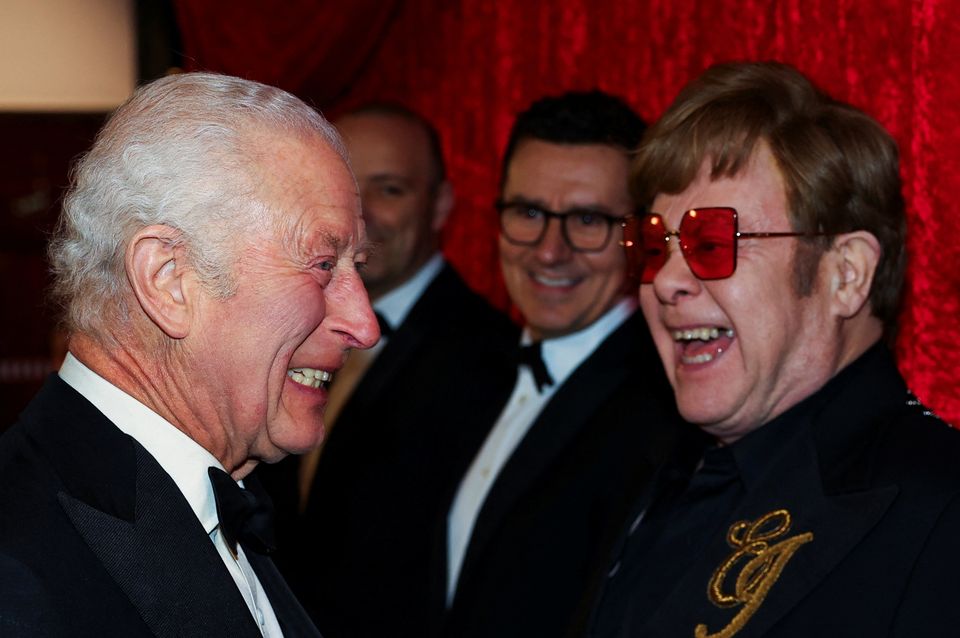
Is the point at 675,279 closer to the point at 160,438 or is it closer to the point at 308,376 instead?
the point at 308,376

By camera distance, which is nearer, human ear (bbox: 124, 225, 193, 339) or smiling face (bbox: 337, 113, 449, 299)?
human ear (bbox: 124, 225, 193, 339)

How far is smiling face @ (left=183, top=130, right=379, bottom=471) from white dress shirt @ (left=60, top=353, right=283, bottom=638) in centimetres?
5

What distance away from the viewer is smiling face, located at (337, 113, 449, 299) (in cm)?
363

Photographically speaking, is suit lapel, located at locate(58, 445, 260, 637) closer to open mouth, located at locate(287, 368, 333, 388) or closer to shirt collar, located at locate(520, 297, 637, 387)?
open mouth, located at locate(287, 368, 333, 388)

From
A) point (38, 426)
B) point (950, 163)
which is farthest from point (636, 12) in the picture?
point (38, 426)

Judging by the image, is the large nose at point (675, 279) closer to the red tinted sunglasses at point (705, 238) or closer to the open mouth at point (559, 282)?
the red tinted sunglasses at point (705, 238)

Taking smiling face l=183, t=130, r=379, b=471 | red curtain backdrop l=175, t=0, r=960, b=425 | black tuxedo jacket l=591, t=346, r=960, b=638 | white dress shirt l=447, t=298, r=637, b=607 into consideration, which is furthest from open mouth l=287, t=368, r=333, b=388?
white dress shirt l=447, t=298, r=637, b=607

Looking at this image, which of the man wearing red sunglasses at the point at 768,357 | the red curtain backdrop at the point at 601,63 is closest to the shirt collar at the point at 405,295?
the red curtain backdrop at the point at 601,63

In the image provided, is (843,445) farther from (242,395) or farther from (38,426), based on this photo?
(38,426)

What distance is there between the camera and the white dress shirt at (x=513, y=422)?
9.21ft

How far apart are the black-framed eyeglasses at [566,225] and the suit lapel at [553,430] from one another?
0.31m

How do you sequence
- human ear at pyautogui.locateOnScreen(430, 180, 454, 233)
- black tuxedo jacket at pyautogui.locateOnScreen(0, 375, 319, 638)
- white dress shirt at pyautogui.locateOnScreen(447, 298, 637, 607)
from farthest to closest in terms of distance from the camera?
human ear at pyautogui.locateOnScreen(430, 180, 454, 233) → white dress shirt at pyautogui.locateOnScreen(447, 298, 637, 607) → black tuxedo jacket at pyautogui.locateOnScreen(0, 375, 319, 638)

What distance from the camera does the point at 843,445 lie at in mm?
1929

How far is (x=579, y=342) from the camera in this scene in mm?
2912
